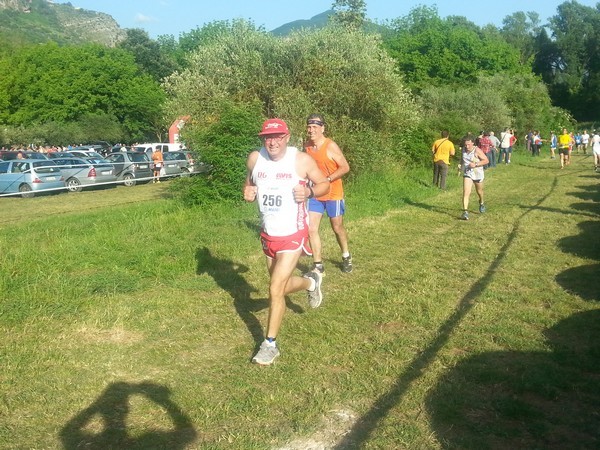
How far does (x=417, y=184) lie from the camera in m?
→ 18.5

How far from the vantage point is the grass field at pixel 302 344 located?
391cm

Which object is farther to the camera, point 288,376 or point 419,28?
point 419,28

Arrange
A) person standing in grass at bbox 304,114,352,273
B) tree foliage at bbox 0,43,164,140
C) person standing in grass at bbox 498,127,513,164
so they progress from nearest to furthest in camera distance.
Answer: person standing in grass at bbox 304,114,352,273
person standing in grass at bbox 498,127,513,164
tree foliage at bbox 0,43,164,140

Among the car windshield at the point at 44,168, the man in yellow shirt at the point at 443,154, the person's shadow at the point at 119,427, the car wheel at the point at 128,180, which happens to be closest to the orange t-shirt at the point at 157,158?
the car wheel at the point at 128,180

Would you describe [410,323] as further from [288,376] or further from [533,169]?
[533,169]

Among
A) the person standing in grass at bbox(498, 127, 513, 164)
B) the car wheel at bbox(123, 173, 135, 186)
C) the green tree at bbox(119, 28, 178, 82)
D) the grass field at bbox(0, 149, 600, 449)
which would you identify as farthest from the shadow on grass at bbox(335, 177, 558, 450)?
the green tree at bbox(119, 28, 178, 82)

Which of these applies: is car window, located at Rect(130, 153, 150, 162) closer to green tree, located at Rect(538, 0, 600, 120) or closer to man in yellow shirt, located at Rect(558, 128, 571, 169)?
man in yellow shirt, located at Rect(558, 128, 571, 169)

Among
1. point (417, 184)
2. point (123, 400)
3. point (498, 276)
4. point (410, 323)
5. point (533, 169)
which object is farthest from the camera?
point (533, 169)

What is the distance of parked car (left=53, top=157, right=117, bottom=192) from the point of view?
23.8 metres

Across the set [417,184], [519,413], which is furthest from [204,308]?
[417,184]

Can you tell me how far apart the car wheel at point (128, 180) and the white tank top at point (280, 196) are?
22.4 m

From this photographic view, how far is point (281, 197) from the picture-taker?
518 cm

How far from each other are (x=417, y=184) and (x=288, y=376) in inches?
567

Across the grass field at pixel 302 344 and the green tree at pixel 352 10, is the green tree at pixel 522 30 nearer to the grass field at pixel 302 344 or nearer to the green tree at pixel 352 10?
the green tree at pixel 352 10
